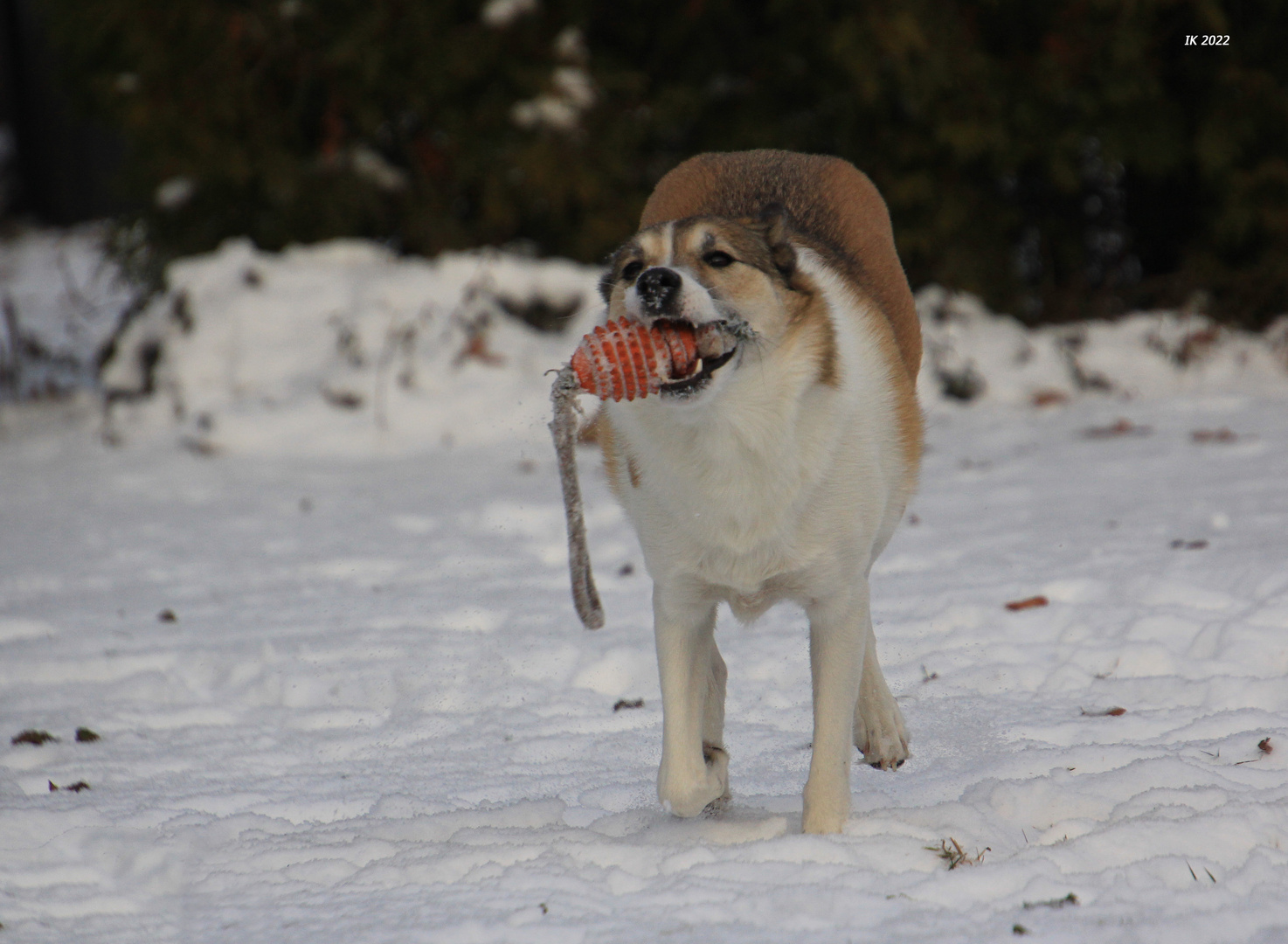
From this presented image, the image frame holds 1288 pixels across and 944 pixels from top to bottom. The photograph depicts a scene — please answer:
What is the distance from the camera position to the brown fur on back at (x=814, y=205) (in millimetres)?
3934

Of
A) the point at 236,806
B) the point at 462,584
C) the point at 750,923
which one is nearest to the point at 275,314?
the point at 462,584

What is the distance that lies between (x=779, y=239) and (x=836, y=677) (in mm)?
1057

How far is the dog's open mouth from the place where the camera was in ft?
9.32

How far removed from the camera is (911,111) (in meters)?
7.86

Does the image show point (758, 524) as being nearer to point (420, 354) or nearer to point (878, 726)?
point (878, 726)

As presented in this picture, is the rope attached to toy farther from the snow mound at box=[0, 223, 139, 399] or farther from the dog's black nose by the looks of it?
the snow mound at box=[0, 223, 139, 399]

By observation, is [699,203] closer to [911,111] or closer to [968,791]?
[968,791]

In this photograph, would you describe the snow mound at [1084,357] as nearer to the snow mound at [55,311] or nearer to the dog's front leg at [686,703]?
the dog's front leg at [686,703]

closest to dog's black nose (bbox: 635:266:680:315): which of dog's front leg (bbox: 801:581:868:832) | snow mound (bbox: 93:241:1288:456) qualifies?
dog's front leg (bbox: 801:581:868:832)

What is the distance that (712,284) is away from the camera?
3031 millimetres

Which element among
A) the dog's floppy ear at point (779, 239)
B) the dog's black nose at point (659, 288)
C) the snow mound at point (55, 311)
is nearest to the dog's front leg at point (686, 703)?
the dog's black nose at point (659, 288)

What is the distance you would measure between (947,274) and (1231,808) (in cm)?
561

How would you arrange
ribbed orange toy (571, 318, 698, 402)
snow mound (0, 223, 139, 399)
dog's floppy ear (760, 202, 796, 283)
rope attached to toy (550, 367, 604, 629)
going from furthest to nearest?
snow mound (0, 223, 139, 399), dog's floppy ear (760, 202, 796, 283), rope attached to toy (550, 367, 604, 629), ribbed orange toy (571, 318, 698, 402)

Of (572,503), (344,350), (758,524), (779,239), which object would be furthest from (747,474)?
(344,350)
